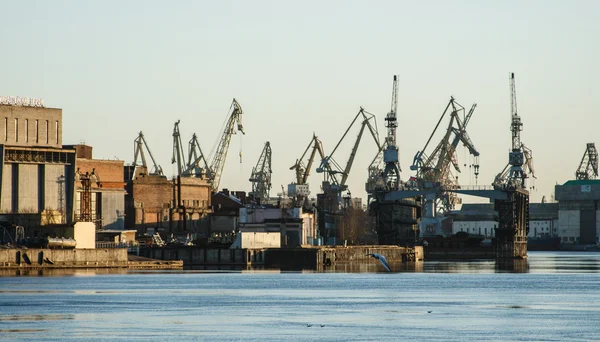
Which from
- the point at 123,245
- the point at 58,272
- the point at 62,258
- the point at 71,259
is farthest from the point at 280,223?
the point at 58,272

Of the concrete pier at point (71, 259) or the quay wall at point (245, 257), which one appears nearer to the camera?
the concrete pier at point (71, 259)

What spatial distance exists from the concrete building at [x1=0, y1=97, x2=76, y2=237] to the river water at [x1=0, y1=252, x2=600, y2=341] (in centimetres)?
2694

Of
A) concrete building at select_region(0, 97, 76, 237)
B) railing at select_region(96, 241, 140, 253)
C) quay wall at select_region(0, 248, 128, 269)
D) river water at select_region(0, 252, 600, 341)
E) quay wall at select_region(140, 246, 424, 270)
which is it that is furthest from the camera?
quay wall at select_region(140, 246, 424, 270)

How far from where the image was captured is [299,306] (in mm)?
84750

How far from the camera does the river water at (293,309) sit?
218 feet

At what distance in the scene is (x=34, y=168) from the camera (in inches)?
5994

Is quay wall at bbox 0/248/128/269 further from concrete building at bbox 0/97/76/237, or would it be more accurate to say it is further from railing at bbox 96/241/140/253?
railing at bbox 96/241/140/253

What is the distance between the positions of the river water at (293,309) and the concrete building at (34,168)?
26938mm

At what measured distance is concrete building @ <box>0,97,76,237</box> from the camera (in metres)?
149

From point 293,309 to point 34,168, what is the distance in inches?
2979

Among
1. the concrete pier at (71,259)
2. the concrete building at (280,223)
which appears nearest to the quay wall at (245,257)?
the concrete pier at (71,259)

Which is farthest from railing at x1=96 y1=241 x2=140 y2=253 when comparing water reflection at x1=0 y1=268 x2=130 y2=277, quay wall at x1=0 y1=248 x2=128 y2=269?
water reflection at x1=0 y1=268 x2=130 y2=277

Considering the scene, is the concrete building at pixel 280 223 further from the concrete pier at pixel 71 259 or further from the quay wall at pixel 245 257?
the concrete pier at pixel 71 259

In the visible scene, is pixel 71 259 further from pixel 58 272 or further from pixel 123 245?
pixel 123 245
